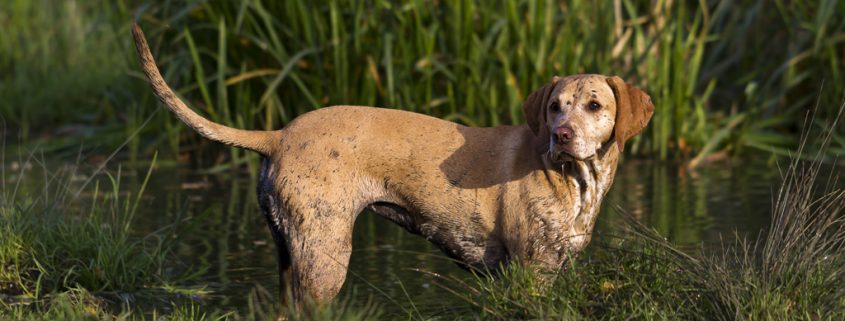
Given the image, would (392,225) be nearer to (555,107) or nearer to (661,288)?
(555,107)

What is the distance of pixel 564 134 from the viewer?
5141 mm

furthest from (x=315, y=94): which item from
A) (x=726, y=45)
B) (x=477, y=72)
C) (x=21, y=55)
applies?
(x=21, y=55)

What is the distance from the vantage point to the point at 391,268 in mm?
7043

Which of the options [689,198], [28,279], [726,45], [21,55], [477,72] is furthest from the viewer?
[21,55]

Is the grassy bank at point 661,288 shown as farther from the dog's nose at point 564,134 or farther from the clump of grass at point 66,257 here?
the dog's nose at point 564,134

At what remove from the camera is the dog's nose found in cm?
514

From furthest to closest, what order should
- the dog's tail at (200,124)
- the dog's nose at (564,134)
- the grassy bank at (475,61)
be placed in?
1. the grassy bank at (475,61)
2. the dog's tail at (200,124)
3. the dog's nose at (564,134)

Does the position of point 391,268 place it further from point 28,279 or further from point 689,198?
point 689,198

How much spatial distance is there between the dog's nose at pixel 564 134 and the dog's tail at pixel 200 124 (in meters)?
1.19

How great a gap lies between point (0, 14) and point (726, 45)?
321 inches

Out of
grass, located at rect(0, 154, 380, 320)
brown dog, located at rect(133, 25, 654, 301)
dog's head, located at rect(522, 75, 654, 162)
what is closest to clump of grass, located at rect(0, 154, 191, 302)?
grass, located at rect(0, 154, 380, 320)

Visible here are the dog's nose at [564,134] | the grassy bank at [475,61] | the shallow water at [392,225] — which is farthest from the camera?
the grassy bank at [475,61]

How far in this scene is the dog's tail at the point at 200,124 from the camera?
5.58 meters

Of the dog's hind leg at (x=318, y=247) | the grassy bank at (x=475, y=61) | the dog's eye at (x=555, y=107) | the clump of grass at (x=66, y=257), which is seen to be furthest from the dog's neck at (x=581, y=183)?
the grassy bank at (x=475, y=61)
